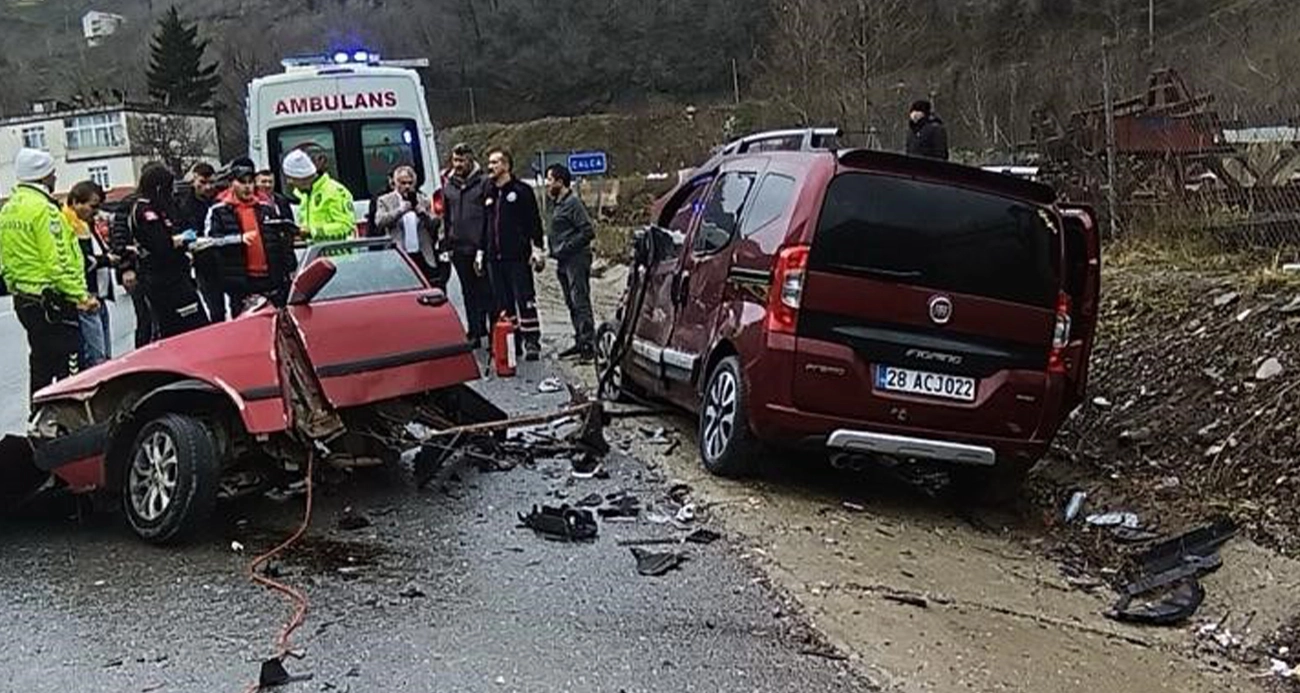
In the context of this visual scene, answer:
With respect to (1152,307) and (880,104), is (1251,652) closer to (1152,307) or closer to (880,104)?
(1152,307)

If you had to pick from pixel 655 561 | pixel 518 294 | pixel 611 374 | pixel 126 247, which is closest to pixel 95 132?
pixel 518 294

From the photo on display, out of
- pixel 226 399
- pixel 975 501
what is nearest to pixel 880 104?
pixel 975 501

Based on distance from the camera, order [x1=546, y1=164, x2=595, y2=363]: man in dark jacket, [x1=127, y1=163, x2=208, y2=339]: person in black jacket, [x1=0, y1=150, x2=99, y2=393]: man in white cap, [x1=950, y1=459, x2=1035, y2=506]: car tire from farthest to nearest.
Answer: [x1=546, y1=164, x2=595, y2=363]: man in dark jacket → [x1=127, y1=163, x2=208, y2=339]: person in black jacket → [x1=0, y1=150, x2=99, y2=393]: man in white cap → [x1=950, y1=459, x2=1035, y2=506]: car tire

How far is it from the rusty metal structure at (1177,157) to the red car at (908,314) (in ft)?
12.9

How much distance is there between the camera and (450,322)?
23.1ft

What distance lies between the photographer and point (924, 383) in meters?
6.57

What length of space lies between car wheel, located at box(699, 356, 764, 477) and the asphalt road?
420 mm

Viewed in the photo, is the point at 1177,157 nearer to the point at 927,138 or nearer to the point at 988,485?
the point at 927,138

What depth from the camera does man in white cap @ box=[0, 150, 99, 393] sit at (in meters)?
8.00

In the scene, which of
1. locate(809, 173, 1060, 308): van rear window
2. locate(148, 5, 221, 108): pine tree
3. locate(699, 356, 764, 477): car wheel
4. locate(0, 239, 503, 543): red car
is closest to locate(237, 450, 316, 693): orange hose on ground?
locate(0, 239, 503, 543): red car

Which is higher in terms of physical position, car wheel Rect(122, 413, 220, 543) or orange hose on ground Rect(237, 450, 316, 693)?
car wheel Rect(122, 413, 220, 543)

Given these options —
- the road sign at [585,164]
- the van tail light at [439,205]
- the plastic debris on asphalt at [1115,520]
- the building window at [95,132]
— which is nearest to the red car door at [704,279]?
the plastic debris on asphalt at [1115,520]

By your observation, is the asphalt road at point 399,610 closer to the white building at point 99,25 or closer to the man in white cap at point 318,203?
the man in white cap at point 318,203

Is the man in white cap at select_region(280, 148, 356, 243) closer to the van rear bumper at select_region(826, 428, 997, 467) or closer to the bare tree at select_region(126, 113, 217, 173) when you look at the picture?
the van rear bumper at select_region(826, 428, 997, 467)
